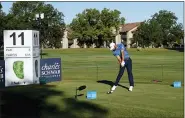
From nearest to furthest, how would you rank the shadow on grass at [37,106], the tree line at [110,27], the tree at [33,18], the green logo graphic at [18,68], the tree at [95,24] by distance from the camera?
the shadow on grass at [37,106]
the green logo graphic at [18,68]
the tree at [33,18]
the tree line at [110,27]
the tree at [95,24]

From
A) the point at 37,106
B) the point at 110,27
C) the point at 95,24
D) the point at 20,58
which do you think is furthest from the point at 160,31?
the point at 37,106

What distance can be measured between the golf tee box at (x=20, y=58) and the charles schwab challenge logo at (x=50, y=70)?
145 centimetres

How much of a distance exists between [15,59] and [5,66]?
465mm

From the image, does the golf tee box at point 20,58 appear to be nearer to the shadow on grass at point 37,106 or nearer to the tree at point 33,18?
the shadow on grass at point 37,106

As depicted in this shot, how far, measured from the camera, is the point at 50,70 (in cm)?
1758

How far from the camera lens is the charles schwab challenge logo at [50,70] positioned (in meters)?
17.4

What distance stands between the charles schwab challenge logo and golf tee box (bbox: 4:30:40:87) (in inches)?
57.0

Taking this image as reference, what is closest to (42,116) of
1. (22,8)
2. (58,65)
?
(58,65)

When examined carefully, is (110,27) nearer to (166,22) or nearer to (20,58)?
(166,22)

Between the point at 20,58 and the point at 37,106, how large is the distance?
5.46 meters

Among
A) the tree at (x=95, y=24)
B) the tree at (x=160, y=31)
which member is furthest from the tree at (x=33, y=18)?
the tree at (x=160, y=31)

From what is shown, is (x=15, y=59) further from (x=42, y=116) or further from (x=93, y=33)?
(x=93, y=33)

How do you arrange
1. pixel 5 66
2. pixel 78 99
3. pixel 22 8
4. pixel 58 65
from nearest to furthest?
pixel 78 99 < pixel 5 66 < pixel 58 65 < pixel 22 8

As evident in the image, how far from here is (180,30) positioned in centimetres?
12450
